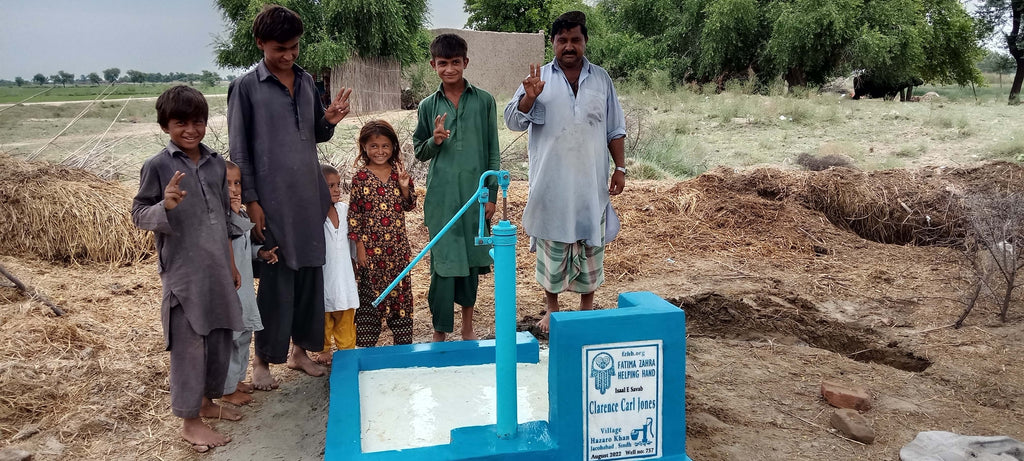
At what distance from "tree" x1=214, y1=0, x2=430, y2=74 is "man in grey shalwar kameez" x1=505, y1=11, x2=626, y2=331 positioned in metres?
14.4

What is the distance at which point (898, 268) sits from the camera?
5199mm

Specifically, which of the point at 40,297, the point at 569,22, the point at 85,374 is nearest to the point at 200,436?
the point at 85,374

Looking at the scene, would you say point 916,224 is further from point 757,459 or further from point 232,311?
point 232,311

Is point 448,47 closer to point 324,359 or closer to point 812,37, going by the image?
point 324,359

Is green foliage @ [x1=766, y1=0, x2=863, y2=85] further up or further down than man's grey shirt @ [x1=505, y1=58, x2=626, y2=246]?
further up

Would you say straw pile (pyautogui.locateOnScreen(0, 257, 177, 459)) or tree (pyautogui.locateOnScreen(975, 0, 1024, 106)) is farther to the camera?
tree (pyautogui.locateOnScreen(975, 0, 1024, 106))

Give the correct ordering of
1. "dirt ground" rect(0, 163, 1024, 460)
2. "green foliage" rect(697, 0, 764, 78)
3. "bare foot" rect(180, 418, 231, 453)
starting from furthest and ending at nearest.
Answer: "green foliage" rect(697, 0, 764, 78)
"dirt ground" rect(0, 163, 1024, 460)
"bare foot" rect(180, 418, 231, 453)

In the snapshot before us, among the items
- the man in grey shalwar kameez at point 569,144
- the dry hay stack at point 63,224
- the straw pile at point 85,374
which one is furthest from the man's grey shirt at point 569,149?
the dry hay stack at point 63,224

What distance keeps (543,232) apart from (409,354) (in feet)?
3.17

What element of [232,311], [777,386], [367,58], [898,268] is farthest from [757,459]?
[367,58]

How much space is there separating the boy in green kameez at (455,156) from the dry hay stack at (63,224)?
3412 millimetres

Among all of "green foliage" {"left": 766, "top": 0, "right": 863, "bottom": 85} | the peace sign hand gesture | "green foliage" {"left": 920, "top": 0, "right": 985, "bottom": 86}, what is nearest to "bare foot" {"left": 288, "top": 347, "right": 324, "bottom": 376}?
the peace sign hand gesture

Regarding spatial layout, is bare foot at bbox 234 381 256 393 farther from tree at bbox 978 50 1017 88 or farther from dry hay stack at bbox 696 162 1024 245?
tree at bbox 978 50 1017 88

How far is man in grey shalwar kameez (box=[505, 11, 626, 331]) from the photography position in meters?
3.51
